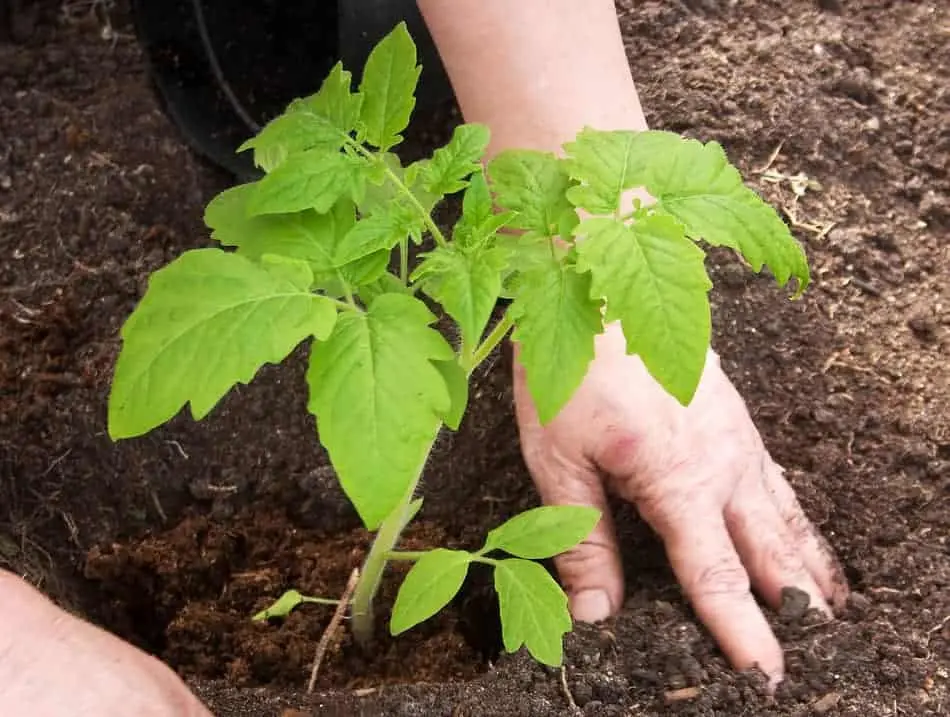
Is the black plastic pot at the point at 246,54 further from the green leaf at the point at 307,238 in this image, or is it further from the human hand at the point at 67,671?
the human hand at the point at 67,671

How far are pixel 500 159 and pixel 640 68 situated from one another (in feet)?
A: 3.70

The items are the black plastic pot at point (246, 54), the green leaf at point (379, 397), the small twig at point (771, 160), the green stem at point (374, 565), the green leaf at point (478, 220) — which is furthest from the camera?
the black plastic pot at point (246, 54)

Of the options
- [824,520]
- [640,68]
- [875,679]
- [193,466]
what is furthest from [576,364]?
[640,68]

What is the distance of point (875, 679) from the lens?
4.29 feet

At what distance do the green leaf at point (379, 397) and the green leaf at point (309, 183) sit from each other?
0.43 ft

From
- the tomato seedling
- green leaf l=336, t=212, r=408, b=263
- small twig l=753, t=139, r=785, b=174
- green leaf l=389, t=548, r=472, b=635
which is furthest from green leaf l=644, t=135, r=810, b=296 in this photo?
small twig l=753, t=139, r=785, b=174

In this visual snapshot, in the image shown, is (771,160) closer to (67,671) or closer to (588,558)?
(588,558)

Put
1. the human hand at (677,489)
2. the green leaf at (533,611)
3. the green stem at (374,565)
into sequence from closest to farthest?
1. the green leaf at (533,611)
2. the green stem at (374,565)
3. the human hand at (677,489)

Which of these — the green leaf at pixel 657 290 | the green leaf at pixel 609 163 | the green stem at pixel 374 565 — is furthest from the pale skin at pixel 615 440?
the green leaf at pixel 657 290

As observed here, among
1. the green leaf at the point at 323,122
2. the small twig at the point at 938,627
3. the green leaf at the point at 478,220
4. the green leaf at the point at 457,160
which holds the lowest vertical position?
the small twig at the point at 938,627

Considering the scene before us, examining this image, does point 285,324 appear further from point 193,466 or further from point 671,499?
point 193,466

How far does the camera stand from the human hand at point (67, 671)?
900 millimetres

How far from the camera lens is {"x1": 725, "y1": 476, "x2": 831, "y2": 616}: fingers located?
145cm

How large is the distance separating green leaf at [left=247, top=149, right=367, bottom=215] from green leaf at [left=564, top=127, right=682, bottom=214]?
219mm
